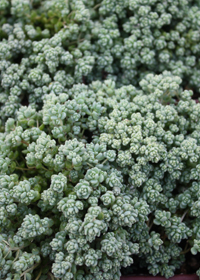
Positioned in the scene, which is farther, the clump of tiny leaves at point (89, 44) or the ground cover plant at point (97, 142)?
the clump of tiny leaves at point (89, 44)

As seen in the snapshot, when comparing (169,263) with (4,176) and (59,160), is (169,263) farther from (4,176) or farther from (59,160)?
(4,176)

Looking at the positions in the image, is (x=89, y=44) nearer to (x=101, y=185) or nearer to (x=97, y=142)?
(x=97, y=142)

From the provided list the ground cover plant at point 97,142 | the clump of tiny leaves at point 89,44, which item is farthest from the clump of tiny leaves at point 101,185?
the clump of tiny leaves at point 89,44

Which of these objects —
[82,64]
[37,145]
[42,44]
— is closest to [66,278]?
[37,145]

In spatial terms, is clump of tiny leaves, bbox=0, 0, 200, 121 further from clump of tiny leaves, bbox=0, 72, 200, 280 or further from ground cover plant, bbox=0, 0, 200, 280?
clump of tiny leaves, bbox=0, 72, 200, 280

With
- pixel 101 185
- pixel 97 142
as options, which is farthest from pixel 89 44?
pixel 101 185

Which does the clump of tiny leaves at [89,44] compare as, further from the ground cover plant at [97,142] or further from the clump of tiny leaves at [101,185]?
the clump of tiny leaves at [101,185]
